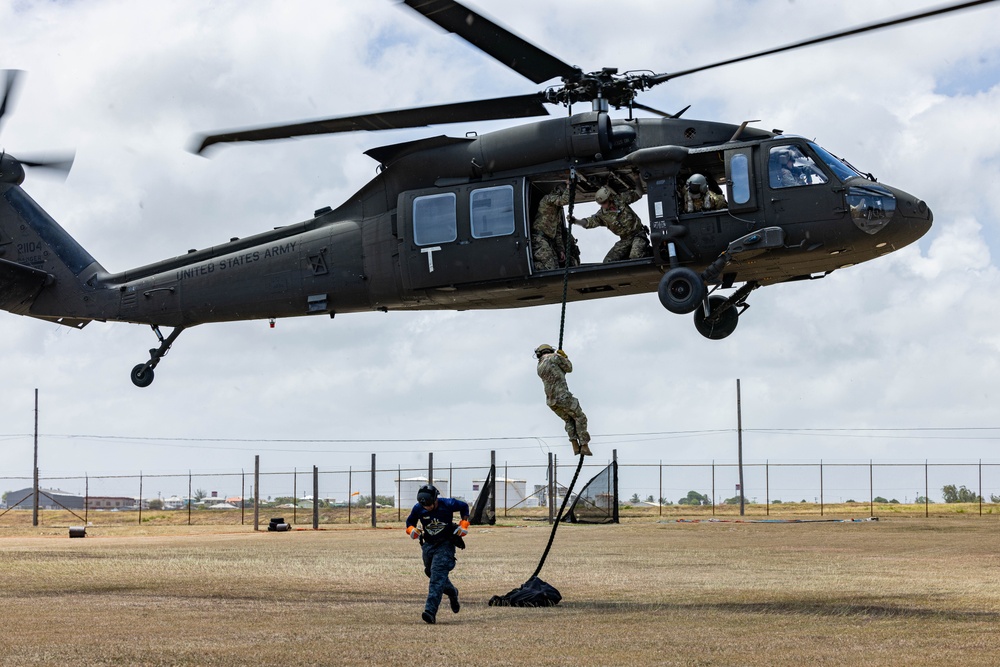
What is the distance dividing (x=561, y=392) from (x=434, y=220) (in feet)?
15.2

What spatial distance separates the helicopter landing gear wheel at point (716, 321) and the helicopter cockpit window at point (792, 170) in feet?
6.67

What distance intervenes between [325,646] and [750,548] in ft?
50.6

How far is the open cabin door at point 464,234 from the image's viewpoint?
16.9 meters

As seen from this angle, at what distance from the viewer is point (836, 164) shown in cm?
1580

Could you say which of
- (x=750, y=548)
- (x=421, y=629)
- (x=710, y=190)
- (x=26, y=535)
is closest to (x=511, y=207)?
(x=710, y=190)

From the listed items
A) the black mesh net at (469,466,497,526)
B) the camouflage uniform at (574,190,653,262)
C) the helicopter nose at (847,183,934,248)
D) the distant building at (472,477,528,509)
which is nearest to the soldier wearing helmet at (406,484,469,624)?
the camouflage uniform at (574,190,653,262)

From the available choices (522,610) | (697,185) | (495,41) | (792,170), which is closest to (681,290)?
(697,185)

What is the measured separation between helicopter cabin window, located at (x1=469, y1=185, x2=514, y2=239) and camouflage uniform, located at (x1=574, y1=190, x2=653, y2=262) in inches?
42.8

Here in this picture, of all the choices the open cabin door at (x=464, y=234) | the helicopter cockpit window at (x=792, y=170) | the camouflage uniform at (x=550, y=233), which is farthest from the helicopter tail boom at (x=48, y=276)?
the helicopter cockpit window at (x=792, y=170)

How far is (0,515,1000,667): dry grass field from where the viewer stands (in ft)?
32.2

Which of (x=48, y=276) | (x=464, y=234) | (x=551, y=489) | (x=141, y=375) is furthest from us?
(x=551, y=489)

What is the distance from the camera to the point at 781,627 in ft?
37.6

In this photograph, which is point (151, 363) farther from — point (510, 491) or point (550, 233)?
point (510, 491)

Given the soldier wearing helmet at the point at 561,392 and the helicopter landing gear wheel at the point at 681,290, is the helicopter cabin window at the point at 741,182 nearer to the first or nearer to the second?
the helicopter landing gear wheel at the point at 681,290
